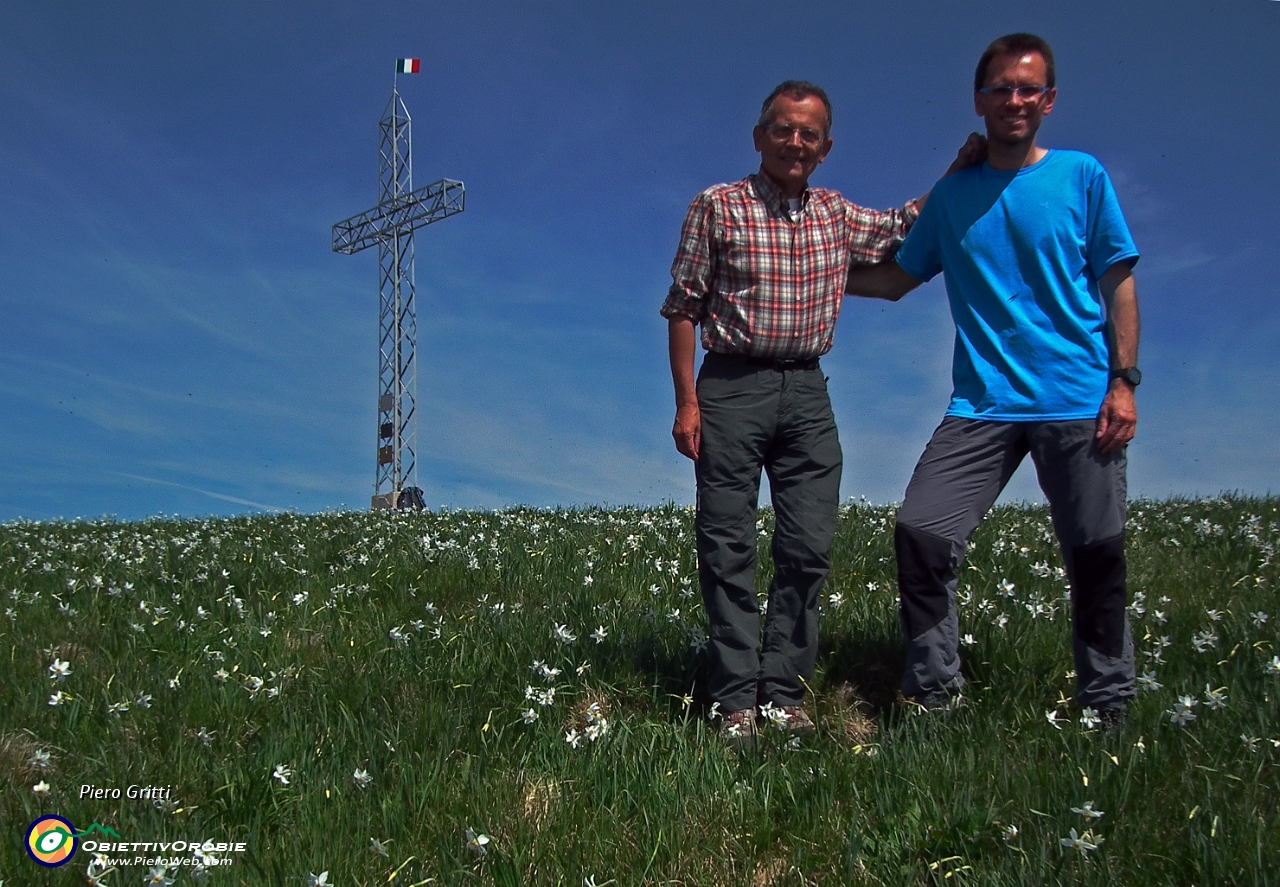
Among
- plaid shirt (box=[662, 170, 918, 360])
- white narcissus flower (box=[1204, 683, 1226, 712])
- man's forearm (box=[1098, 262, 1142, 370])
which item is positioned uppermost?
plaid shirt (box=[662, 170, 918, 360])

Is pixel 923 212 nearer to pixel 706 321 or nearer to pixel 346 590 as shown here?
pixel 706 321

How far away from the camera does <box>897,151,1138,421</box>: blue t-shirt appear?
15.1ft

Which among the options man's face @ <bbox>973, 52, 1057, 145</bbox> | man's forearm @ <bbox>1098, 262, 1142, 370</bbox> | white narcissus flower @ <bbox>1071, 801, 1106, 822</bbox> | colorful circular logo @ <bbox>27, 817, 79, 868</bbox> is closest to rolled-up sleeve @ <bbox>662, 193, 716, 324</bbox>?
man's face @ <bbox>973, 52, 1057, 145</bbox>

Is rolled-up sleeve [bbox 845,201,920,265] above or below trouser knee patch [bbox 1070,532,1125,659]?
above

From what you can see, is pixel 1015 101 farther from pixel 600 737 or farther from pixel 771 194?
pixel 600 737

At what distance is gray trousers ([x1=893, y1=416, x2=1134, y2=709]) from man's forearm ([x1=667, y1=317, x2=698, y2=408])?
3.79ft

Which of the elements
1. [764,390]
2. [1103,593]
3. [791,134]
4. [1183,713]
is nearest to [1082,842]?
[1183,713]

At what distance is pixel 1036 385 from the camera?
4.61 m

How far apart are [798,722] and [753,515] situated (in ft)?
3.34

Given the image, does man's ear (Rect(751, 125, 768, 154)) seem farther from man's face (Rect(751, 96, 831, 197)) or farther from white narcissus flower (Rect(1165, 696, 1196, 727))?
white narcissus flower (Rect(1165, 696, 1196, 727))

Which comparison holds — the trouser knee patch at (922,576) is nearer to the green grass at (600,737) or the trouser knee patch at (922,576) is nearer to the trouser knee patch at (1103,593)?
the green grass at (600,737)

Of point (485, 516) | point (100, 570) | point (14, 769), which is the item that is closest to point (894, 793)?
point (14, 769)

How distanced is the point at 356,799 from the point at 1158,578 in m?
6.35

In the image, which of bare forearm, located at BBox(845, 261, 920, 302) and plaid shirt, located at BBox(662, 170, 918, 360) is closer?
plaid shirt, located at BBox(662, 170, 918, 360)
